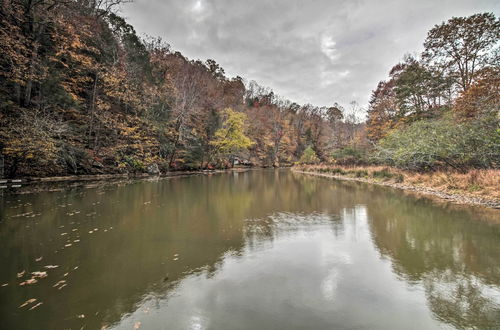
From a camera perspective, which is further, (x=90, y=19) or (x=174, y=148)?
(x=174, y=148)

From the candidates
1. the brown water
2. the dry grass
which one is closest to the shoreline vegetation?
the dry grass

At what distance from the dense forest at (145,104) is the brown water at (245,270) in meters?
7.57

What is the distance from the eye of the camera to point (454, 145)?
12.3m

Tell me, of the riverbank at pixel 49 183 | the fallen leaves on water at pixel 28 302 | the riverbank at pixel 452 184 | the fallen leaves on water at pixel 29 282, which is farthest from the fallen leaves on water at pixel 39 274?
the riverbank at pixel 452 184

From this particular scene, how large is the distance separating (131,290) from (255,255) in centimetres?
220

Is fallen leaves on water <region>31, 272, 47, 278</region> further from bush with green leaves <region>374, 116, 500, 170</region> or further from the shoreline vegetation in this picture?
bush with green leaves <region>374, 116, 500, 170</region>

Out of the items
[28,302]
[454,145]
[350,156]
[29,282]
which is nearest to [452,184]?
[454,145]

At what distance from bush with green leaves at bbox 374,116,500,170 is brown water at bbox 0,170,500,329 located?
22.1 ft

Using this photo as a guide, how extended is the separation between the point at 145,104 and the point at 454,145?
2492cm

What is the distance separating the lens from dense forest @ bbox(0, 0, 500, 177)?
12.3 m

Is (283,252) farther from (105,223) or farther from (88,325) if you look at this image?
(105,223)

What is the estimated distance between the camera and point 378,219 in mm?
7410

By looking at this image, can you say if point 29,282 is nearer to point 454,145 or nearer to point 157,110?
point 454,145

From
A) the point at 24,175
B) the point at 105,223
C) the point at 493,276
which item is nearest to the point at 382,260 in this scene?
the point at 493,276
